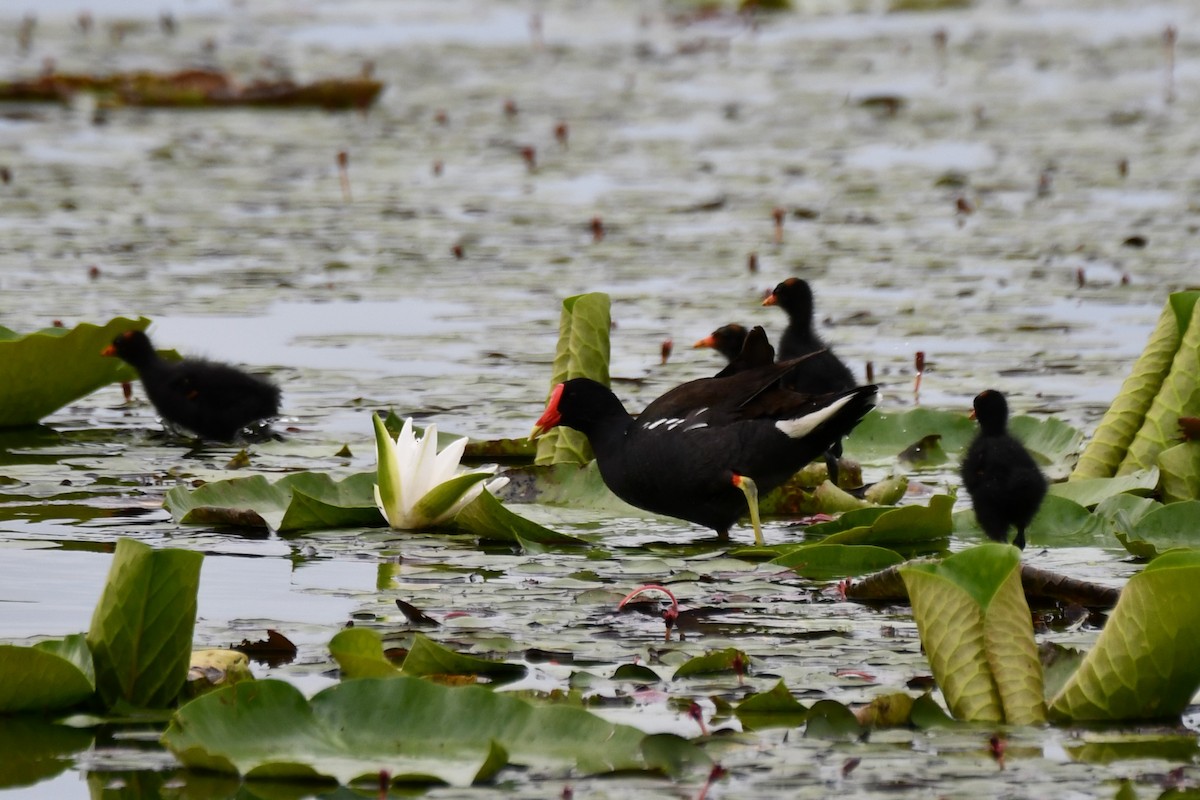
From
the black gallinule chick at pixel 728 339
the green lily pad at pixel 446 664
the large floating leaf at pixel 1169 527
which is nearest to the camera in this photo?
the green lily pad at pixel 446 664

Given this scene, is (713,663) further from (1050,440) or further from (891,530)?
(1050,440)

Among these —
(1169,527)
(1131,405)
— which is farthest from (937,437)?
(1169,527)

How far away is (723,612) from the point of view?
15.8 ft

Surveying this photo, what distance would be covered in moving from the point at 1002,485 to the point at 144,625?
2632mm

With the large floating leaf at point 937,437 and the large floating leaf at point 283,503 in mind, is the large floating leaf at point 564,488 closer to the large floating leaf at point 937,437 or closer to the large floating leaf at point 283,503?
the large floating leaf at point 283,503

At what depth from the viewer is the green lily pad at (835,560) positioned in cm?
523

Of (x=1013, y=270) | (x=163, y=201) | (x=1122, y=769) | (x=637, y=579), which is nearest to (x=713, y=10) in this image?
(x=163, y=201)

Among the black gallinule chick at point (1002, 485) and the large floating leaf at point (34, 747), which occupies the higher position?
the black gallinule chick at point (1002, 485)

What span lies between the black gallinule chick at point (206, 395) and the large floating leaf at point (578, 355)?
46.3 inches

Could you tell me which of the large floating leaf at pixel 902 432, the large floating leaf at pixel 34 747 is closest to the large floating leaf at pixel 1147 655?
the large floating leaf at pixel 34 747

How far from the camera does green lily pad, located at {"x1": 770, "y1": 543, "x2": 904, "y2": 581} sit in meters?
5.23

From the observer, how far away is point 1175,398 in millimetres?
6109

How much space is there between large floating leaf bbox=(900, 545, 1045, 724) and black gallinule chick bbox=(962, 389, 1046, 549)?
172 centimetres

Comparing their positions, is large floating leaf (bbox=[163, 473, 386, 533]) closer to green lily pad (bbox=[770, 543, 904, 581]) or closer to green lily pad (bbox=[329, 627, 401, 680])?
green lily pad (bbox=[770, 543, 904, 581])
